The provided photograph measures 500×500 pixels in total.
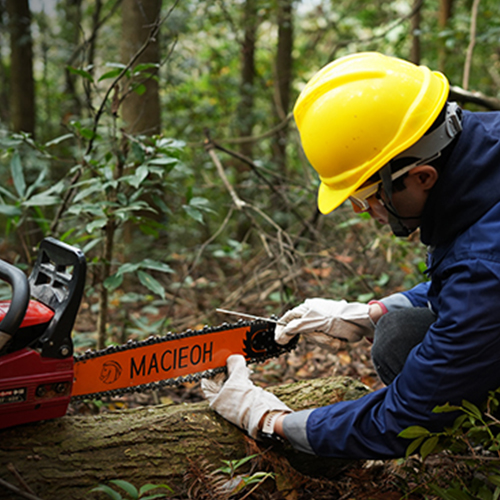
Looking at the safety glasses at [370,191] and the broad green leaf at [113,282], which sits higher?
the safety glasses at [370,191]

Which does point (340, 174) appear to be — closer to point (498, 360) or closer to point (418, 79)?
point (418, 79)

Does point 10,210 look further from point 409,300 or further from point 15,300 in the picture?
point 409,300

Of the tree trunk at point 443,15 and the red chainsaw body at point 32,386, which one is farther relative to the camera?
the tree trunk at point 443,15

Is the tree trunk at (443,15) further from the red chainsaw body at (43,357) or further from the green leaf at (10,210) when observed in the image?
the red chainsaw body at (43,357)

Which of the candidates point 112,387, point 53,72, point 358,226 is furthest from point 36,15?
point 112,387

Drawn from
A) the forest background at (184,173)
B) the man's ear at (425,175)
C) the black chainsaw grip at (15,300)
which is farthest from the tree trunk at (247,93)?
the black chainsaw grip at (15,300)

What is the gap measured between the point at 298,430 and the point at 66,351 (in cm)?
89

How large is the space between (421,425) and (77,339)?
6.86ft

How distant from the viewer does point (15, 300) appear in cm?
141

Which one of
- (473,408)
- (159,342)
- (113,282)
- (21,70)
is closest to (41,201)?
(113,282)

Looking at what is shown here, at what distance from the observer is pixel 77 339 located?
2.92 m

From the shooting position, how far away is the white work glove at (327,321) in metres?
2.29

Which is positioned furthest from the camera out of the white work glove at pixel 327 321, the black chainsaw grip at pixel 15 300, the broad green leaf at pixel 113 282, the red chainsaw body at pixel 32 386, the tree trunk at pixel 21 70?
the tree trunk at pixel 21 70

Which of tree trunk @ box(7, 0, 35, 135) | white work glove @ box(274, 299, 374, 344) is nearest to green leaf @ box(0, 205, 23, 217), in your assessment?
white work glove @ box(274, 299, 374, 344)
